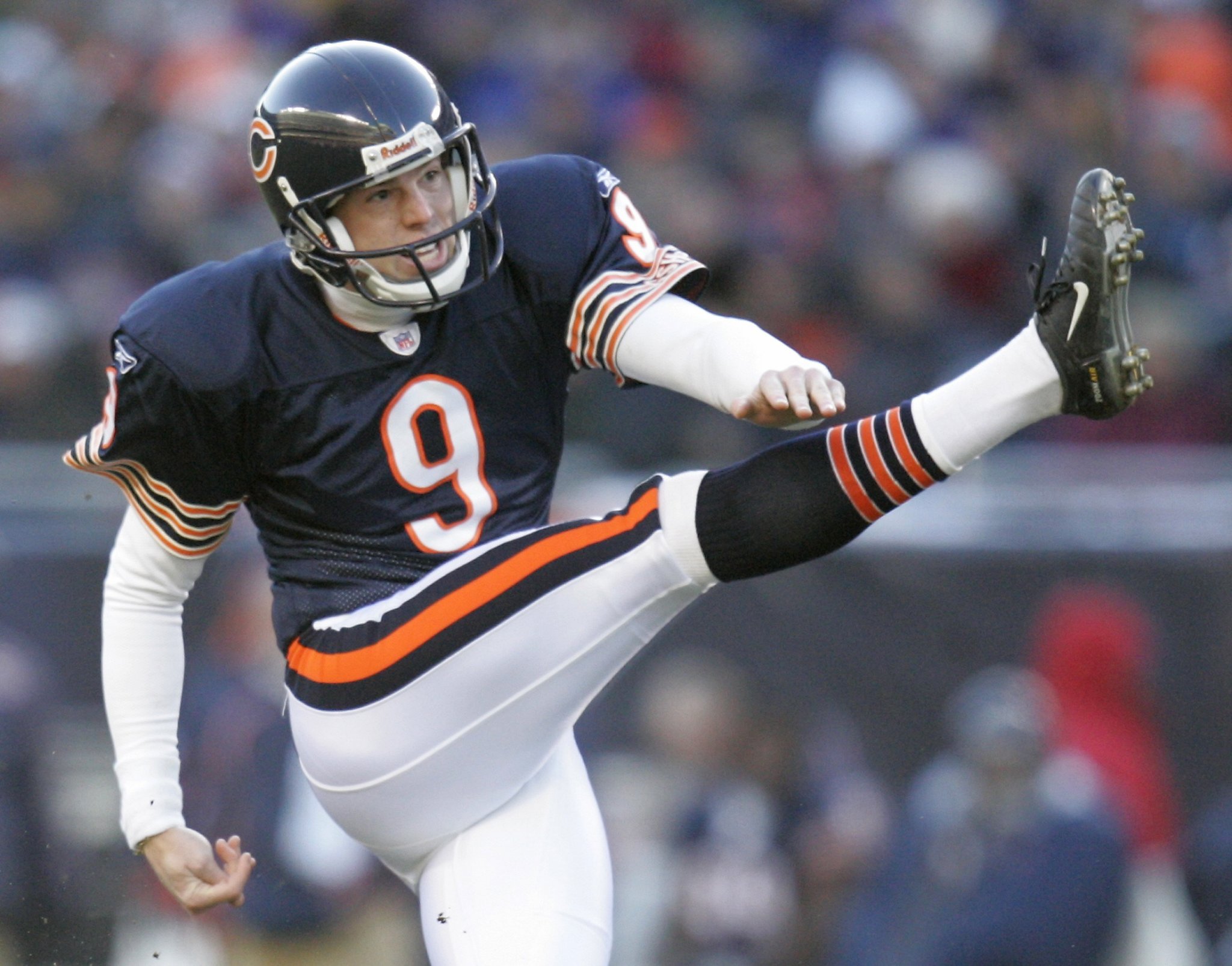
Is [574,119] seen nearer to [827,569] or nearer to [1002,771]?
[827,569]

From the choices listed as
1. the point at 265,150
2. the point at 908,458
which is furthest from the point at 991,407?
the point at 265,150

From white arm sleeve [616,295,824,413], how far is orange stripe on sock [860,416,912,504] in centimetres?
13

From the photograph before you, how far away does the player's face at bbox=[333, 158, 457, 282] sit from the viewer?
287 centimetres

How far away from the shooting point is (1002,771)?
5176mm

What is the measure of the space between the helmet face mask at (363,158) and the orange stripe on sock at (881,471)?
65 cm

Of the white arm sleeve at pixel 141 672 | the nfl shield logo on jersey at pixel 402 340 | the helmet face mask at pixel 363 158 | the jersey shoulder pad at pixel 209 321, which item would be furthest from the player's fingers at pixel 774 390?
the white arm sleeve at pixel 141 672

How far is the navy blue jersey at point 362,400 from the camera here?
2.92 m

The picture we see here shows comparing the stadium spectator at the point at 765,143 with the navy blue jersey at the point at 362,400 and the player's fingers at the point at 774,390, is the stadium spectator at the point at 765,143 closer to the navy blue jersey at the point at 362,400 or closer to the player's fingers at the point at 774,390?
the navy blue jersey at the point at 362,400

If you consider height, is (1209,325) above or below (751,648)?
above

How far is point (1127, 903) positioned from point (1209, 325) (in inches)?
83.2

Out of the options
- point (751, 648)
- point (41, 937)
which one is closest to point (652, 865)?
point (751, 648)

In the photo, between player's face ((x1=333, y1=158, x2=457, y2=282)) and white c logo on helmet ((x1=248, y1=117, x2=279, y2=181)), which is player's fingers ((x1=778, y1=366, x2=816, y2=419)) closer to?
player's face ((x1=333, y1=158, x2=457, y2=282))

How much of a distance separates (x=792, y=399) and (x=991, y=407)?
0.30 meters

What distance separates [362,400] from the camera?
9.61 feet
